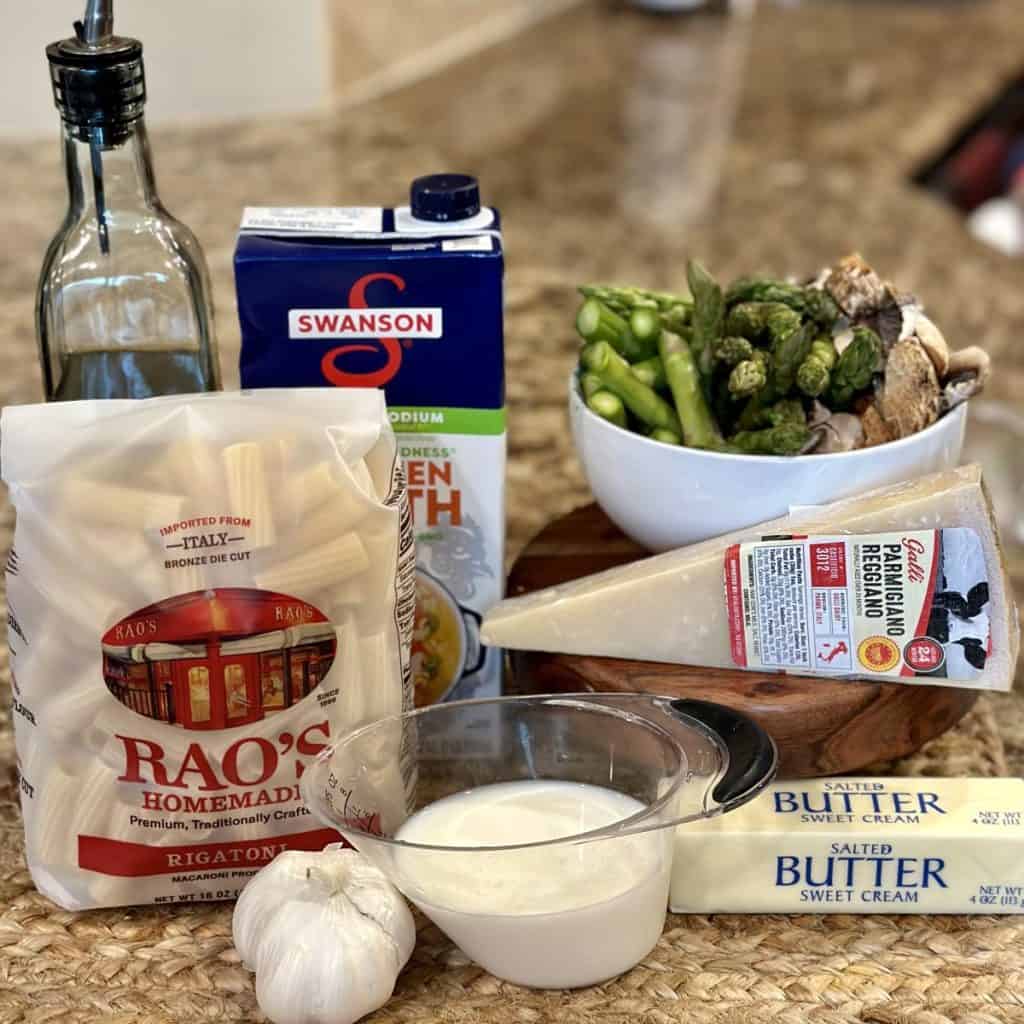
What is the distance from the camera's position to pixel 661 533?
887 millimetres

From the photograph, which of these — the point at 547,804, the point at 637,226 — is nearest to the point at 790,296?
the point at 547,804

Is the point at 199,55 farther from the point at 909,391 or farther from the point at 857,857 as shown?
the point at 857,857

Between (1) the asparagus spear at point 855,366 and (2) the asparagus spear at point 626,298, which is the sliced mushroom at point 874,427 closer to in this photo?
(1) the asparagus spear at point 855,366

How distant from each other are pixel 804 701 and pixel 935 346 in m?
0.24

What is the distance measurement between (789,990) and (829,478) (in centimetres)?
28

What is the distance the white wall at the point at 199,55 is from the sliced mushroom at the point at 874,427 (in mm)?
1260

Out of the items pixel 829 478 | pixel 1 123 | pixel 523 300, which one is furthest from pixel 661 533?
pixel 1 123

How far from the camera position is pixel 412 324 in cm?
80

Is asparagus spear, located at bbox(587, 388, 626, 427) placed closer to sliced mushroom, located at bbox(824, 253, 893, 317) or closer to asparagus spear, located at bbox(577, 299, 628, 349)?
asparagus spear, located at bbox(577, 299, 628, 349)

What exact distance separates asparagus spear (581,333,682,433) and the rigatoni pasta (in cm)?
19

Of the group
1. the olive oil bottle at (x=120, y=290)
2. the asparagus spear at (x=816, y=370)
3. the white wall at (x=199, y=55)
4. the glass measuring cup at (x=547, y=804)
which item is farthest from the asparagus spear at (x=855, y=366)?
the white wall at (x=199, y=55)

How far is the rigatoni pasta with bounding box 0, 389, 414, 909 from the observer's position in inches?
27.6

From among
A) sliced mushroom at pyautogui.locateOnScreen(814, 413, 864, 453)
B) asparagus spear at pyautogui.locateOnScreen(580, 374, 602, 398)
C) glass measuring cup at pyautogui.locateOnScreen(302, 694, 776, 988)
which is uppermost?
asparagus spear at pyautogui.locateOnScreen(580, 374, 602, 398)

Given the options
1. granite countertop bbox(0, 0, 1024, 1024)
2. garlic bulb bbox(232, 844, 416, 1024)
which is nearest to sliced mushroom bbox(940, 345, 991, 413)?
granite countertop bbox(0, 0, 1024, 1024)
